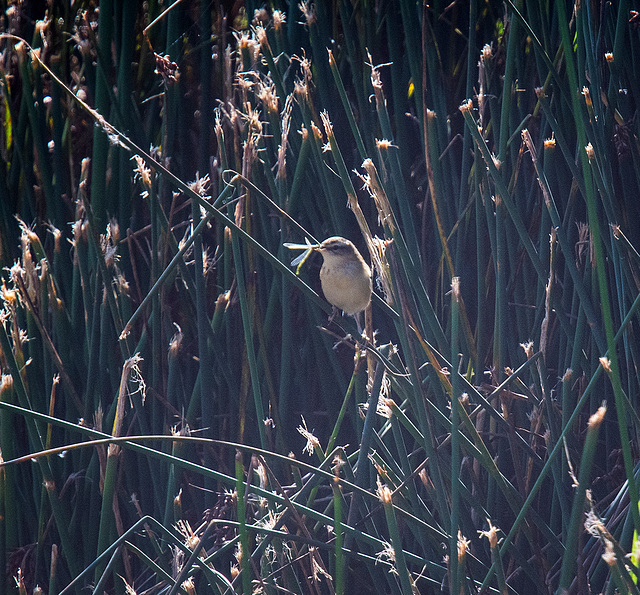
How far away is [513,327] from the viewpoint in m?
1.36

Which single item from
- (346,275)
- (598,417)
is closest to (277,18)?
(346,275)

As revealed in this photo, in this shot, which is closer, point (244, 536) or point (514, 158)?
point (244, 536)

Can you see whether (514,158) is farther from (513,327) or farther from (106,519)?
(106,519)

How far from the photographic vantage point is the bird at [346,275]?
1324 mm

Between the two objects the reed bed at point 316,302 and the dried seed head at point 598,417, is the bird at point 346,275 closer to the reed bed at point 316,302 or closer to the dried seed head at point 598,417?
the reed bed at point 316,302

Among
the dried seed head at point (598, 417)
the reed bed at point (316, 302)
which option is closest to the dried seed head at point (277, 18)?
the reed bed at point (316, 302)

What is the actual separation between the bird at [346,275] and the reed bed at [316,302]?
0.06 metres

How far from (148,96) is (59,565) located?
1132mm

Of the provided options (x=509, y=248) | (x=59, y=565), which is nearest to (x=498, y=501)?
(x=509, y=248)

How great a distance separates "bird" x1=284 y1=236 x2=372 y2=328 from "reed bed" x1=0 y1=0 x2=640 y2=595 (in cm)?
6

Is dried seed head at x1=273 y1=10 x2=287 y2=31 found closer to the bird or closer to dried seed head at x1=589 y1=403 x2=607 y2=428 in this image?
the bird

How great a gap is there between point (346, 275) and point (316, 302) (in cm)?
30

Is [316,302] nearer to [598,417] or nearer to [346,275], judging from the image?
[346,275]

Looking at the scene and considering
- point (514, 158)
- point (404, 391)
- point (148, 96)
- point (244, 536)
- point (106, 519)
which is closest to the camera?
point (244, 536)
